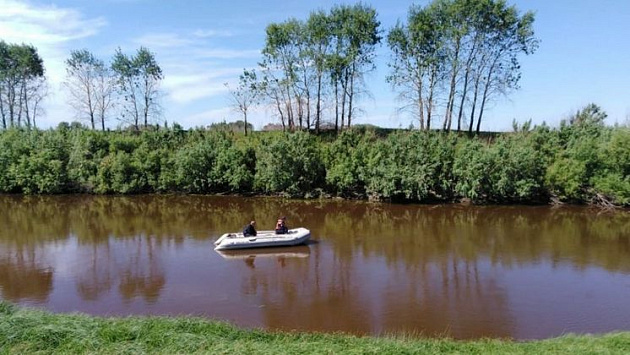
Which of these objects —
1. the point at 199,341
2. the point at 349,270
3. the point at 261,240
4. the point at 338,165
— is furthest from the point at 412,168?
the point at 199,341

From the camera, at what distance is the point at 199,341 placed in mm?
8680

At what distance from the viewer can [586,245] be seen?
19281mm

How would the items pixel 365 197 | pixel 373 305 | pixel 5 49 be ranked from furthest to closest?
1. pixel 5 49
2. pixel 365 197
3. pixel 373 305

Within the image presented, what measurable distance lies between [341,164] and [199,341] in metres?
22.8

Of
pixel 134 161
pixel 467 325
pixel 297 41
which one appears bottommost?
pixel 467 325

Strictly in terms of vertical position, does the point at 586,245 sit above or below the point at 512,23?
below

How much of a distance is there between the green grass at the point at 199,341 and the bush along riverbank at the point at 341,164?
1984 centimetres

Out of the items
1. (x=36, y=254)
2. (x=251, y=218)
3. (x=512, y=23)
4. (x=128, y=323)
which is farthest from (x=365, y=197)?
(x=128, y=323)

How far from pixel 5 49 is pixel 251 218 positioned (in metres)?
32.3

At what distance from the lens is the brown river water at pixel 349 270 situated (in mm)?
12242

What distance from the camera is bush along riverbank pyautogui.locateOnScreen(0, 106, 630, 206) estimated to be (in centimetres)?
2831

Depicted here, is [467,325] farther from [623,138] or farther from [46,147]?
[46,147]

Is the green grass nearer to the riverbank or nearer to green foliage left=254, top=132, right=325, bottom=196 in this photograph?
the riverbank

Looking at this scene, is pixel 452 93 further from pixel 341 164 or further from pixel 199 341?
pixel 199 341
